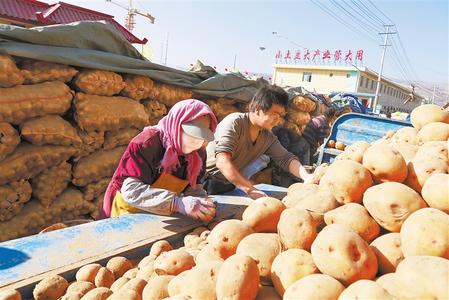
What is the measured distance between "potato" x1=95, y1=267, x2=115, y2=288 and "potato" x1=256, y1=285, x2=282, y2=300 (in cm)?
77

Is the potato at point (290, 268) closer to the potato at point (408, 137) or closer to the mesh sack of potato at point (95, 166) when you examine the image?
the potato at point (408, 137)

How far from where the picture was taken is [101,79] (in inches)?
164

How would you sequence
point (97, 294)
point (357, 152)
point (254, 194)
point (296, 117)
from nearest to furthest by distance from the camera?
point (97, 294) < point (357, 152) < point (254, 194) < point (296, 117)

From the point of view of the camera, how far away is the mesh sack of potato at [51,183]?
12.7ft

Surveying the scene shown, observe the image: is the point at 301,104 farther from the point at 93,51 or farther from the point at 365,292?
the point at 365,292

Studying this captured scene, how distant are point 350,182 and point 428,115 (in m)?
1.10

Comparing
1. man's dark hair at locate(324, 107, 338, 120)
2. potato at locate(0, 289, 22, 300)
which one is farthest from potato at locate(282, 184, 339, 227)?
man's dark hair at locate(324, 107, 338, 120)

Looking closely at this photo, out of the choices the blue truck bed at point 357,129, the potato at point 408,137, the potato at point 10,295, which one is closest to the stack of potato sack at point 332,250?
the potato at point 10,295

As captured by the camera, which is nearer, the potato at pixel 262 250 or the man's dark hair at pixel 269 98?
the potato at pixel 262 250

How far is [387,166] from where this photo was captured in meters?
1.52

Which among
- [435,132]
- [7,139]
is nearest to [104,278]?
[435,132]

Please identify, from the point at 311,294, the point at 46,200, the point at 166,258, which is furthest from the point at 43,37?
the point at 311,294

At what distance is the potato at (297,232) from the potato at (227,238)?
21cm

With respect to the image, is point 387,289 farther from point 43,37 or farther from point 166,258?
point 43,37
